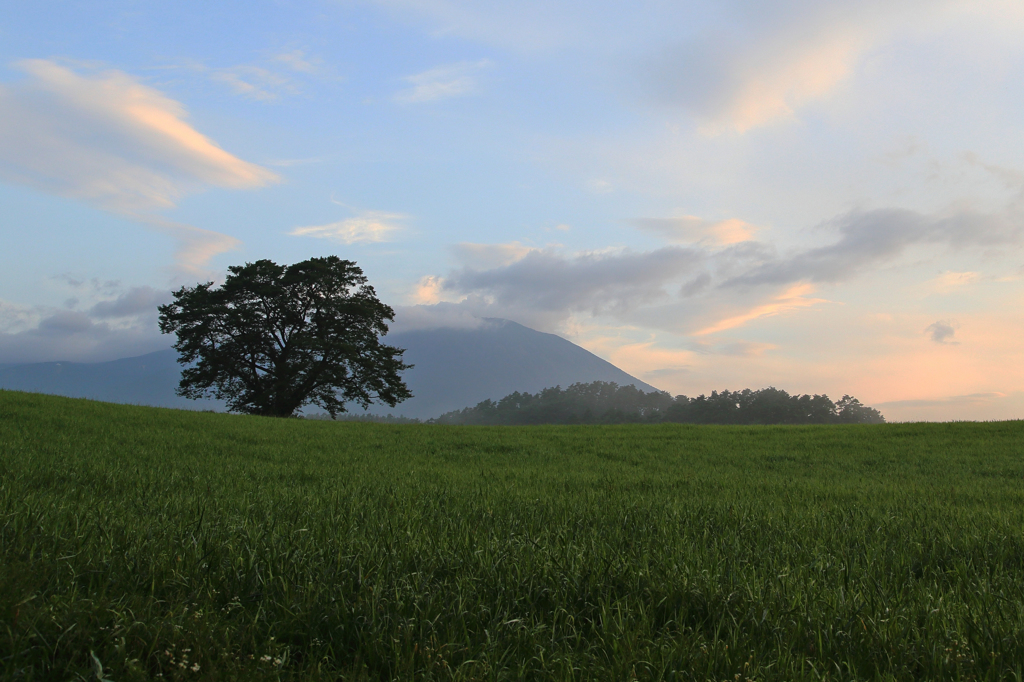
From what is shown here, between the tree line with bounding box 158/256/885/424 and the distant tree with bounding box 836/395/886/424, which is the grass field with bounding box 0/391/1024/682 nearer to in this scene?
the tree line with bounding box 158/256/885/424

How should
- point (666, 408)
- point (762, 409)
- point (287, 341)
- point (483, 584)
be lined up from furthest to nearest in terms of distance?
1. point (666, 408)
2. point (762, 409)
3. point (287, 341)
4. point (483, 584)

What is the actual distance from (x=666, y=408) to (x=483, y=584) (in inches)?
4509

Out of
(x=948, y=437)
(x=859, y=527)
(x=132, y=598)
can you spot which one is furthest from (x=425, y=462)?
(x=948, y=437)

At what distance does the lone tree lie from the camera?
42250 mm

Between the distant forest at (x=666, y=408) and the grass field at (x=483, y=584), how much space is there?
50.8 meters

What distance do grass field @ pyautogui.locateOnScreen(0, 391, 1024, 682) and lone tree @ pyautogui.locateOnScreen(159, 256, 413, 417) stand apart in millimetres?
34537

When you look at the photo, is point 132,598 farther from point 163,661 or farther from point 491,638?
point 491,638

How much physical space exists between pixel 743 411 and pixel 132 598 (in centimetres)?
9715

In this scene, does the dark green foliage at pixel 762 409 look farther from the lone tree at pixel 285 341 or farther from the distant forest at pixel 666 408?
the lone tree at pixel 285 341

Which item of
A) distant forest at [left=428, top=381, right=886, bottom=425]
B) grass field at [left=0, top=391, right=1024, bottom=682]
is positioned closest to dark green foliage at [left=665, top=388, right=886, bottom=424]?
distant forest at [left=428, top=381, right=886, bottom=425]

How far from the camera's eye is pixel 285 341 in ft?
143

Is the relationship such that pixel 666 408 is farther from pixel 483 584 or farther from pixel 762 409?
pixel 483 584

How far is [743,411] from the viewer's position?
91.0 m

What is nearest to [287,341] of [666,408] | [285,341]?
[285,341]
